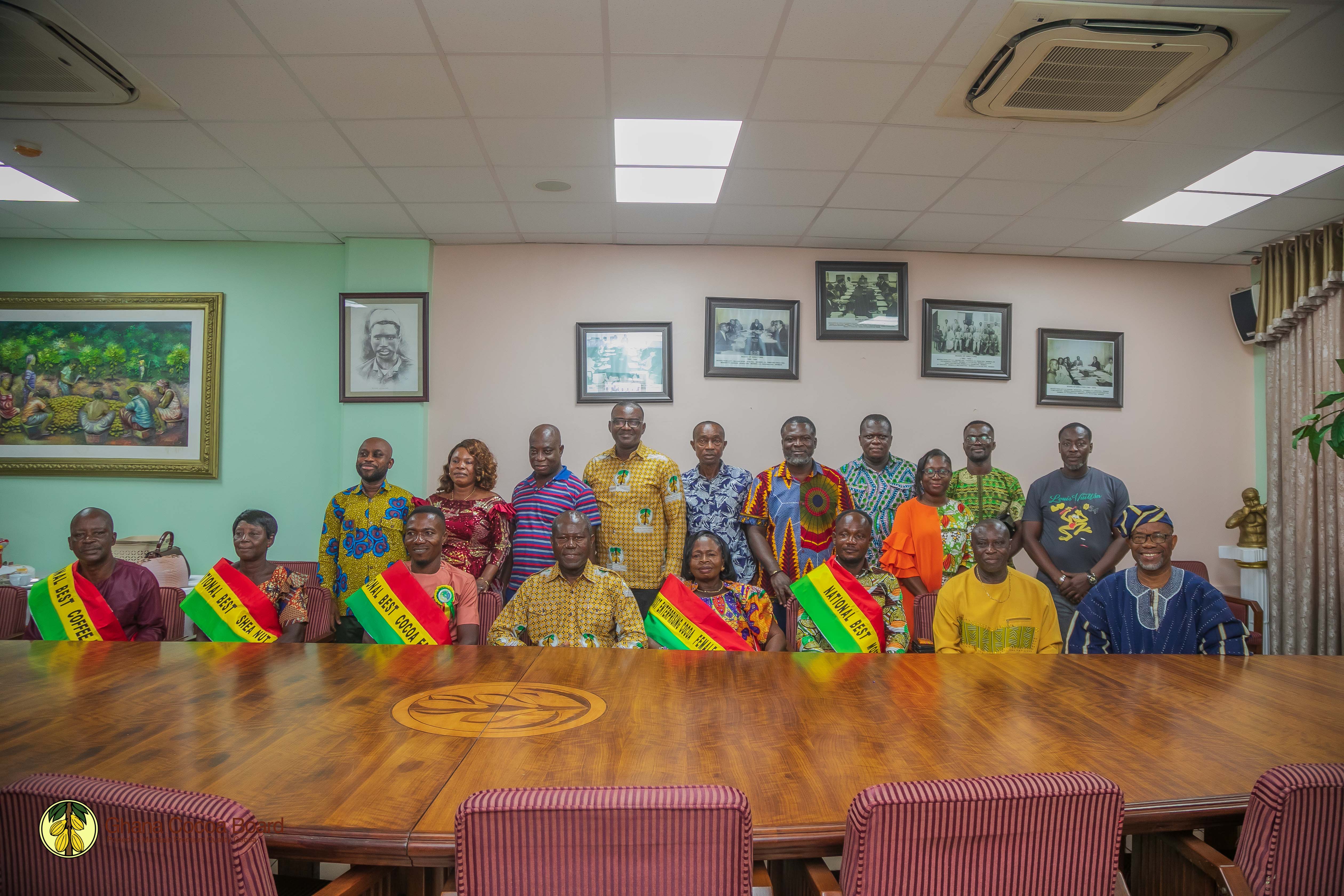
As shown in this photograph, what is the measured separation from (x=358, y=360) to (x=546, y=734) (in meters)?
3.68

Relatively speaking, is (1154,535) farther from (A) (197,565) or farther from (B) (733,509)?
(A) (197,565)

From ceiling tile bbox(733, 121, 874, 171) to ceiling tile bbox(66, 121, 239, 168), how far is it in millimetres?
2350

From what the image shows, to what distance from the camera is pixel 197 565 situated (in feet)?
15.8

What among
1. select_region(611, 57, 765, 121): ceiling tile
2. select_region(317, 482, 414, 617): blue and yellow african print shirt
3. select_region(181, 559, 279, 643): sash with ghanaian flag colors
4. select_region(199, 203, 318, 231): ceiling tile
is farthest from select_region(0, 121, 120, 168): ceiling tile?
select_region(611, 57, 765, 121): ceiling tile

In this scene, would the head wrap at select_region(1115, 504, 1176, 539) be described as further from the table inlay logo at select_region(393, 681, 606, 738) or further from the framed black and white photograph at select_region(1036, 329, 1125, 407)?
the table inlay logo at select_region(393, 681, 606, 738)

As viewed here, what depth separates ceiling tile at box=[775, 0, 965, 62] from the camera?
235 cm

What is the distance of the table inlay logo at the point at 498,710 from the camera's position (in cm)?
166

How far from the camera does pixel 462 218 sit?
4.27 m

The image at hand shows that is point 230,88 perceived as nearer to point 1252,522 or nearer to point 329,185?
point 329,185

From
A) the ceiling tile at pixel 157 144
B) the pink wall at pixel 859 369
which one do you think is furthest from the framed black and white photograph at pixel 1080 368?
the ceiling tile at pixel 157 144

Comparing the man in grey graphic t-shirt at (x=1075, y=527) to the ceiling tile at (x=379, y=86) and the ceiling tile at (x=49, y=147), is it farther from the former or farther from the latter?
the ceiling tile at (x=49, y=147)

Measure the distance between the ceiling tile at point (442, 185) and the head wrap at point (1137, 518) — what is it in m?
3.07

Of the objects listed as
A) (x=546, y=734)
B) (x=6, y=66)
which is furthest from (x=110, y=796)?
(x=6, y=66)

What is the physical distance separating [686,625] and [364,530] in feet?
5.58
